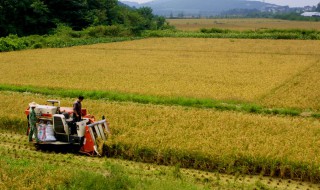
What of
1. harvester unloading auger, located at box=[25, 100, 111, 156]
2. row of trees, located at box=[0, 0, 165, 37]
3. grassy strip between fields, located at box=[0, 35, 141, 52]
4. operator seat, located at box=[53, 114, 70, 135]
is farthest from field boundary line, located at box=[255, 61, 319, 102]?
row of trees, located at box=[0, 0, 165, 37]

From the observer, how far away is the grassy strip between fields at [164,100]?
16.2 meters

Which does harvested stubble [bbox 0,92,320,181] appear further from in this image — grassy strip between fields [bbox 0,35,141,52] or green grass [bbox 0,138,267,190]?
grassy strip between fields [bbox 0,35,141,52]

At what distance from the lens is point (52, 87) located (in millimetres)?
20500

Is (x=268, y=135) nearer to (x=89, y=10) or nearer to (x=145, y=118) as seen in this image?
(x=145, y=118)

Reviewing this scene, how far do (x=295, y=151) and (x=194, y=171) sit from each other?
8.50 ft

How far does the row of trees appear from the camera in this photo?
176 feet

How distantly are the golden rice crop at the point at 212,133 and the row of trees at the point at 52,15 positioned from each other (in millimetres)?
42467

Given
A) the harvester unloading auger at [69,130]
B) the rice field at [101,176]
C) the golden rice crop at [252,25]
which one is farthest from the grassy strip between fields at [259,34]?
the rice field at [101,176]

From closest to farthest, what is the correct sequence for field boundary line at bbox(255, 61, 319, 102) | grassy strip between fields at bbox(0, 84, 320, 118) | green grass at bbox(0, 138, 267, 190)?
1. green grass at bbox(0, 138, 267, 190)
2. grassy strip between fields at bbox(0, 84, 320, 118)
3. field boundary line at bbox(255, 61, 319, 102)

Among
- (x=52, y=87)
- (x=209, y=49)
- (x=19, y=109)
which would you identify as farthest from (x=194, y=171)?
(x=209, y=49)

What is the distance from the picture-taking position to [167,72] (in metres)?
26.0

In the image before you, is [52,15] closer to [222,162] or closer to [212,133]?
[212,133]

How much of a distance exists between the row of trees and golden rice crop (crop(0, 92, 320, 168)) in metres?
42.5

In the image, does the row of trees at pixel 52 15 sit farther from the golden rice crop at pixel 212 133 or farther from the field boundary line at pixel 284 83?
the golden rice crop at pixel 212 133
